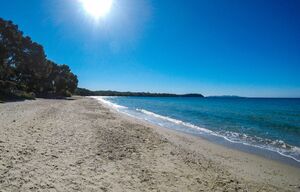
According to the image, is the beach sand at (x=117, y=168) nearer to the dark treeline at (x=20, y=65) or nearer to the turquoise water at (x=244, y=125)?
the turquoise water at (x=244, y=125)

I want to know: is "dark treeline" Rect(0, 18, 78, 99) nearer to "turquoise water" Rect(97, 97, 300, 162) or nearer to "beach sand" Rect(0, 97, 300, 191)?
"turquoise water" Rect(97, 97, 300, 162)

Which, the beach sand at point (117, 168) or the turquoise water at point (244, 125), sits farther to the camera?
the turquoise water at point (244, 125)

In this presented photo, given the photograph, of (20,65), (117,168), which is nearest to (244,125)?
(117,168)

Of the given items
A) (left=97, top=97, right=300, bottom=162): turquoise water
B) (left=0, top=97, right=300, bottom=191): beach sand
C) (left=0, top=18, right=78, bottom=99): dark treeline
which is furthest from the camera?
(left=0, top=18, right=78, bottom=99): dark treeline

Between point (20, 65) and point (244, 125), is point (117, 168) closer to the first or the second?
point (244, 125)

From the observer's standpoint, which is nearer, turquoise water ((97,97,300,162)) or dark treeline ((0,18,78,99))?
turquoise water ((97,97,300,162))

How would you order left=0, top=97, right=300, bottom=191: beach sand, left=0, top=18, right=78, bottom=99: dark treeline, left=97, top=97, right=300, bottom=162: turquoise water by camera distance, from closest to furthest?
1. left=0, top=97, right=300, bottom=191: beach sand
2. left=97, top=97, right=300, bottom=162: turquoise water
3. left=0, top=18, right=78, bottom=99: dark treeline

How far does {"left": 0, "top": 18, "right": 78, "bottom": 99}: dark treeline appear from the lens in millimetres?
50188

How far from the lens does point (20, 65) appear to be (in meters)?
61.4

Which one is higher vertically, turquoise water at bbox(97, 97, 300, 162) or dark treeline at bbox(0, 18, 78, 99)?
dark treeline at bbox(0, 18, 78, 99)

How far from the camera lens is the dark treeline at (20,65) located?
50.2m

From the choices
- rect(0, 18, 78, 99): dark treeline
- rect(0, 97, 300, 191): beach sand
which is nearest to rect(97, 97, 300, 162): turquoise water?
rect(0, 97, 300, 191): beach sand

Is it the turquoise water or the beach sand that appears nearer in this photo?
the beach sand

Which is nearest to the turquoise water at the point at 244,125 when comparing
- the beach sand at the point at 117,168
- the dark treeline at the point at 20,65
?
the beach sand at the point at 117,168
